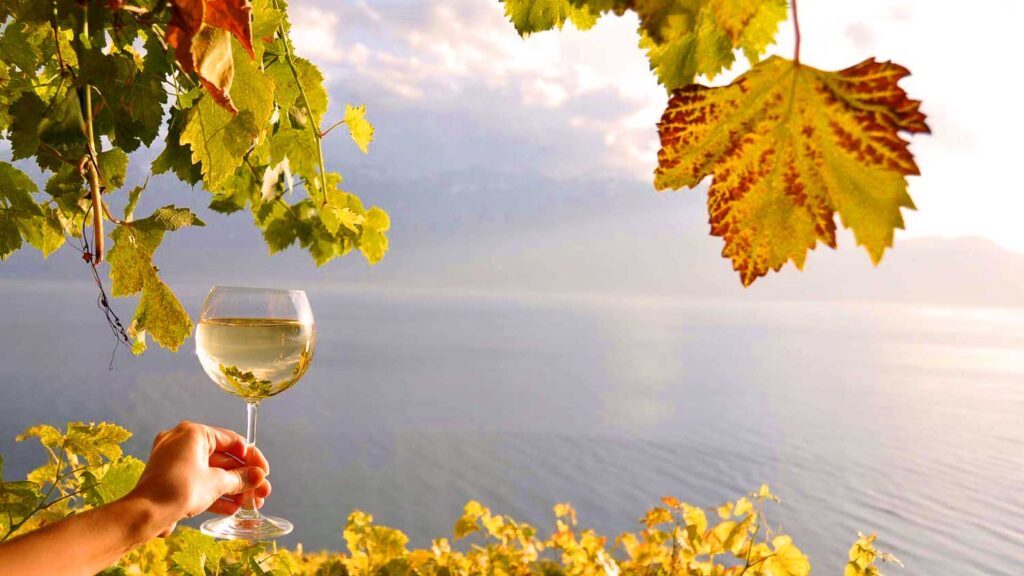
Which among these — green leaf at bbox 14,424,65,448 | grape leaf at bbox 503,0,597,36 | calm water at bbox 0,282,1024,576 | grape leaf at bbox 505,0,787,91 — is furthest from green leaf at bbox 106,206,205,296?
calm water at bbox 0,282,1024,576

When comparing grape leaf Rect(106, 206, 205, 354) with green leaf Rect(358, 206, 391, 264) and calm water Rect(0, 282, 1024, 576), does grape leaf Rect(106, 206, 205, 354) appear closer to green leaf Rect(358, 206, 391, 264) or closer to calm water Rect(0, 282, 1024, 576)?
green leaf Rect(358, 206, 391, 264)

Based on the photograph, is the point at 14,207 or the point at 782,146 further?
the point at 14,207

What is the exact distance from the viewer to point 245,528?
104 cm

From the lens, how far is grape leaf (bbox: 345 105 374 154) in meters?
1.58

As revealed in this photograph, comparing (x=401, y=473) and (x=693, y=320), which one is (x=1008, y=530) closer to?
(x=401, y=473)

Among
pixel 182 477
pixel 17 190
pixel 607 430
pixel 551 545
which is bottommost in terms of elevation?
pixel 607 430

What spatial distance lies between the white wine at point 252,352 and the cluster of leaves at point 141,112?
0.12m

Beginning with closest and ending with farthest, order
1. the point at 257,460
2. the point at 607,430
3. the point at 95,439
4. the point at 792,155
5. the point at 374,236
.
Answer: the point at 792,155, the point at 257,460, the point at 95,439, the point at 374,236, the point at 607,430

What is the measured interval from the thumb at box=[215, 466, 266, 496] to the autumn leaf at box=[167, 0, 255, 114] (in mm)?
580

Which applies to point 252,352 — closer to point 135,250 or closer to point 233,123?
point 135,250

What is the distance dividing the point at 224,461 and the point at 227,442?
0.04 metres

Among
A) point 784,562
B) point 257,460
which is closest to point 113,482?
point 257,460

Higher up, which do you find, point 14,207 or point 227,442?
point 14,207

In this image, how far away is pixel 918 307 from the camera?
95188 millimetres
